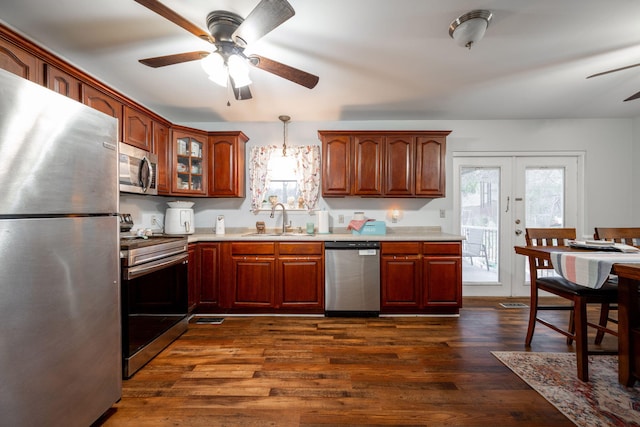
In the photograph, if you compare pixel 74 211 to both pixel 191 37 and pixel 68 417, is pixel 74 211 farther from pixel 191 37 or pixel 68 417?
pixel 191 37

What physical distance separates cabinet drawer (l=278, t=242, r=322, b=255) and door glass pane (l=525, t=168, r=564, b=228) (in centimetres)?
290

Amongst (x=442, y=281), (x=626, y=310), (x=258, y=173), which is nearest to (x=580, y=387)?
(x=626, y=310)

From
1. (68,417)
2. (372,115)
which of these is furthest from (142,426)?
(372,115)

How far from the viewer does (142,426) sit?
148cm

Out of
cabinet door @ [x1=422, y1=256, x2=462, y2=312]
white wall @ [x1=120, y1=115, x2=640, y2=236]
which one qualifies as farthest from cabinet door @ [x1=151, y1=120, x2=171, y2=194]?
cabinet door @ [x1=422, y1=256, x2=462, y2=312]

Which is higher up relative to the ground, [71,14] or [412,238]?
[71,14]

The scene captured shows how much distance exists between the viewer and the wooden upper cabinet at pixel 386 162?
3.27 m

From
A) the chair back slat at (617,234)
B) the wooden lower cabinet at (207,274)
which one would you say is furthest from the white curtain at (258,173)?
the chair back slat at (617,234)

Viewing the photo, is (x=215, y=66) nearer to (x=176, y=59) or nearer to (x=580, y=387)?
(x=176, y=59)

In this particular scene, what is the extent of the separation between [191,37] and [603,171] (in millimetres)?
4999

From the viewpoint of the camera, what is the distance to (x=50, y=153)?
3.84ft

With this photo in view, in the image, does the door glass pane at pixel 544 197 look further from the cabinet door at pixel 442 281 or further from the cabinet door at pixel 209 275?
the cabinet door at pixel 209 275

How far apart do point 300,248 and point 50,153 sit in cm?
216

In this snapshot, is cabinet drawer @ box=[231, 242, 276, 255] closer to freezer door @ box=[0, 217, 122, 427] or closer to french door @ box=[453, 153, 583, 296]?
freezer door @ box=[0, 217, 122, 427]
